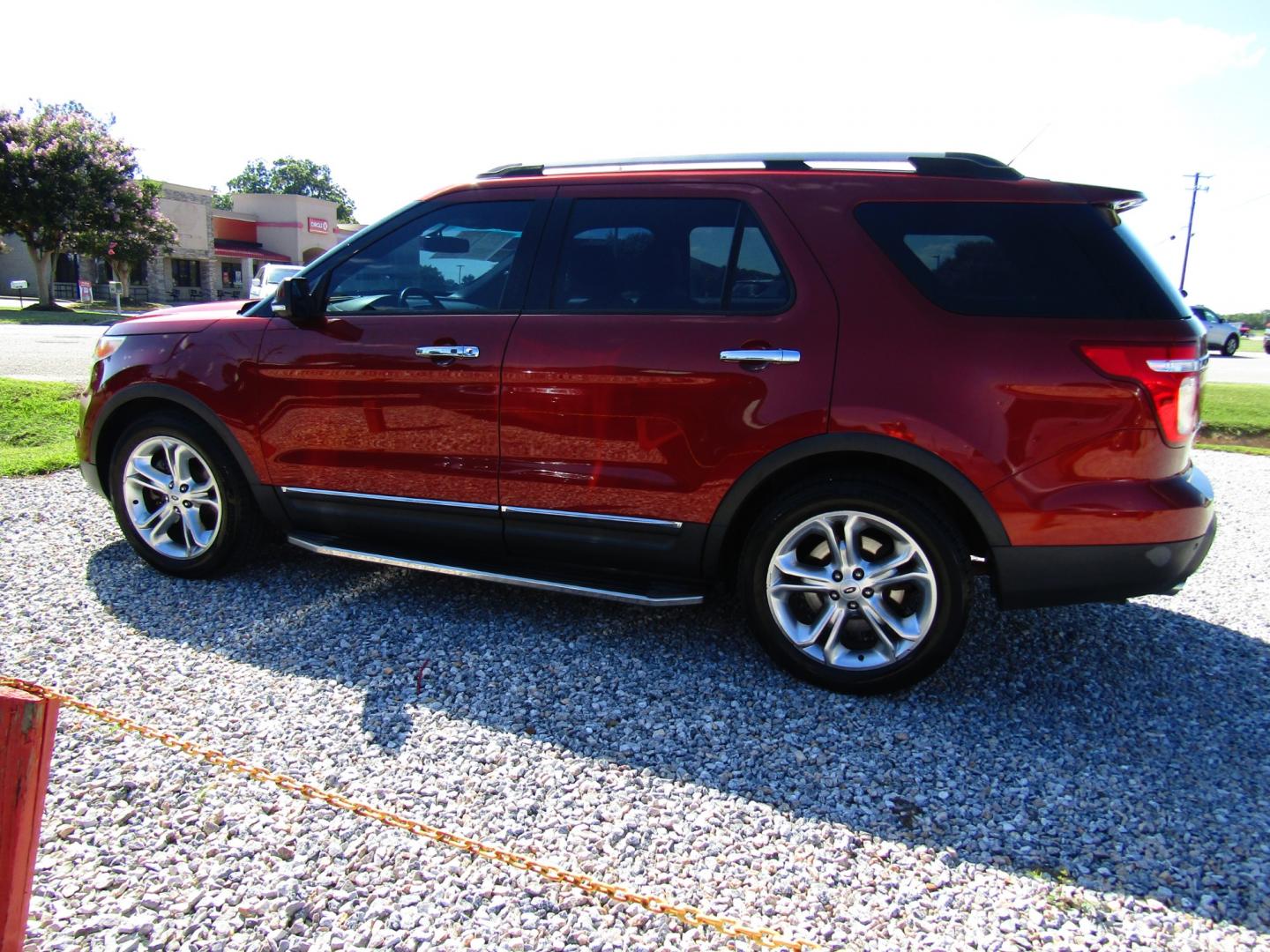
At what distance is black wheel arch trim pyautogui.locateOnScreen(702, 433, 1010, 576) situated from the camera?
3074mm

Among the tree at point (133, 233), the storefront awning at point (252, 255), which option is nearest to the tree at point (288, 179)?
the storefront awning at point (252, 255)

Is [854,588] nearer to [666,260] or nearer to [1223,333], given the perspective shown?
[666,260]

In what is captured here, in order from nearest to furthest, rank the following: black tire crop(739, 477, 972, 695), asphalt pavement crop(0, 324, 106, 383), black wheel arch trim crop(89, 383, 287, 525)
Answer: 1. black tire crop(739, 477, 972, 695)
2. black wheel arch trim crop(89, 383, 287, 525)
3. asphalt pavement crop(0, 324, 106, 383)

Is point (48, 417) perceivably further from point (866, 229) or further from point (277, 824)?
point (866, 229)

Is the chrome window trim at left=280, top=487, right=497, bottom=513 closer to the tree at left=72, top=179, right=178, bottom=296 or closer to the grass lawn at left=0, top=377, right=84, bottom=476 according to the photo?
the grass lawn at left=0, top=377, right=84, bottom=476

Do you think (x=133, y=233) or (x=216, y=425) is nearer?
(x=216, y=425)

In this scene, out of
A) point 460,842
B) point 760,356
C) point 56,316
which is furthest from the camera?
point 56,316

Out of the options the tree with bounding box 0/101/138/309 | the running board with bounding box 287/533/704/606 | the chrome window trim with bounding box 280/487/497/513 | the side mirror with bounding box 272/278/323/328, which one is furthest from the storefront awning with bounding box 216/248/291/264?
the running board with bounding box 287/533/704/606

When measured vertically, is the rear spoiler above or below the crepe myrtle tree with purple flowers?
below

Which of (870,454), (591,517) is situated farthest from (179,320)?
(870,454)

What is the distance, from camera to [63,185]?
108 ft

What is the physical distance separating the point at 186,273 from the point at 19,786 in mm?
55321

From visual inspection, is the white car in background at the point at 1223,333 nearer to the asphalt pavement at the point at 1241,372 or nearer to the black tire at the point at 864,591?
the asphalt pavement at the point at 1241,372

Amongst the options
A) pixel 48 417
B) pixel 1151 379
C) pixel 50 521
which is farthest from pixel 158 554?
pixel 48 417
